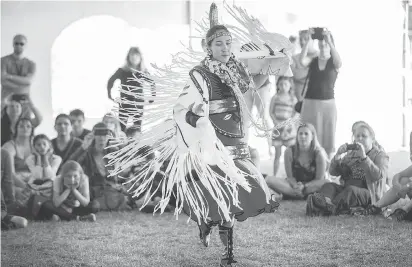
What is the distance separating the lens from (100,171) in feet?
18.0

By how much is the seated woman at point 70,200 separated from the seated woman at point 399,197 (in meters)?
2.00

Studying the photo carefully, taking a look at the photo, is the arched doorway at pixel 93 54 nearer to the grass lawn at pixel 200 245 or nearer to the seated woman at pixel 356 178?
the seated woman at pixel 356 178

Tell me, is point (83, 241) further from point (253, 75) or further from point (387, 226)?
point (387, 226)

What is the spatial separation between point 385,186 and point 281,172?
7.14ft

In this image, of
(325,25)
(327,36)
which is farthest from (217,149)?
(325,25)

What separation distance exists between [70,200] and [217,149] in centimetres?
195

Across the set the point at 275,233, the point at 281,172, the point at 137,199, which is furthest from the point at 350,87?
the point at 275,233

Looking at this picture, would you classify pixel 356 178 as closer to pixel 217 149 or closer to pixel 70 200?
pixel 217 149

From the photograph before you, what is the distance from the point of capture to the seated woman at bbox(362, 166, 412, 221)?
4.57 m

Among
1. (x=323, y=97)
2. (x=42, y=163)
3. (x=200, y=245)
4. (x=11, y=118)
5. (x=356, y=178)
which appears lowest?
(x=200, y=245)

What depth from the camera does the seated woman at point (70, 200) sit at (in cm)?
496

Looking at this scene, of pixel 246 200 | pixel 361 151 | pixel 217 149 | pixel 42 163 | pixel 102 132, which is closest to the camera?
pixel 217 149

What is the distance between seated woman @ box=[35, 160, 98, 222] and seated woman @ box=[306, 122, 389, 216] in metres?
1.61

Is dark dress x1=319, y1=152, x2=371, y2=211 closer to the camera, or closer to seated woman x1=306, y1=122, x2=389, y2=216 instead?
seated woman x1=306, y1=122, x2=389, y2=216
